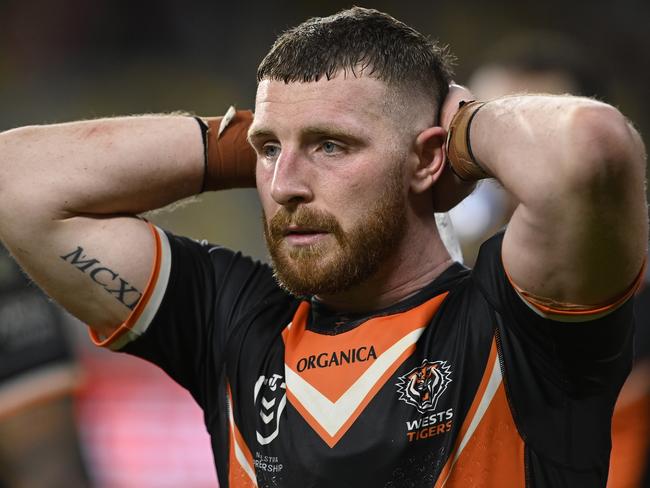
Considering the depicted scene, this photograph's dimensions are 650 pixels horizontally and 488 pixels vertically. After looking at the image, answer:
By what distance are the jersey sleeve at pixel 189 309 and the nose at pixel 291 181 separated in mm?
398

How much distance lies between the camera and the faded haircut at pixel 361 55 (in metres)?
2.29

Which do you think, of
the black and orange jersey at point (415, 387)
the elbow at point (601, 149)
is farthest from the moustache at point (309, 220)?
the elbow at point (601, 149)

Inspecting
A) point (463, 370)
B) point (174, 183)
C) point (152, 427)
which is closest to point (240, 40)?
point (152, 427)

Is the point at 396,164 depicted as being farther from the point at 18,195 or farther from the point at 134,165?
the point at 18,195

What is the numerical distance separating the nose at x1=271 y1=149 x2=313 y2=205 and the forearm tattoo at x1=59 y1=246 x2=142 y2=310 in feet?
1.48

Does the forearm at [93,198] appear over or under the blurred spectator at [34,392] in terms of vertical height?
over

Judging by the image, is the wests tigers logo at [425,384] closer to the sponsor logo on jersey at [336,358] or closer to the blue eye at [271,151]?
the sponsor logo on jersey at [336,358]

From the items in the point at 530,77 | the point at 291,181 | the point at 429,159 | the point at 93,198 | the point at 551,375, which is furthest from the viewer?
the point at 530,77

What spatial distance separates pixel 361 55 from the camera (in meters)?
2.29

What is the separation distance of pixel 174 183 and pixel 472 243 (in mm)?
2630

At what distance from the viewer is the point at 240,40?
27.7 ft

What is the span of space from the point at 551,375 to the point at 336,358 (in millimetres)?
472

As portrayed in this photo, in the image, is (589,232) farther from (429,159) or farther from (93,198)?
(93,198)

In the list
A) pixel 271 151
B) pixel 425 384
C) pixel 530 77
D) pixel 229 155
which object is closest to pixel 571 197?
pixel 425 384
